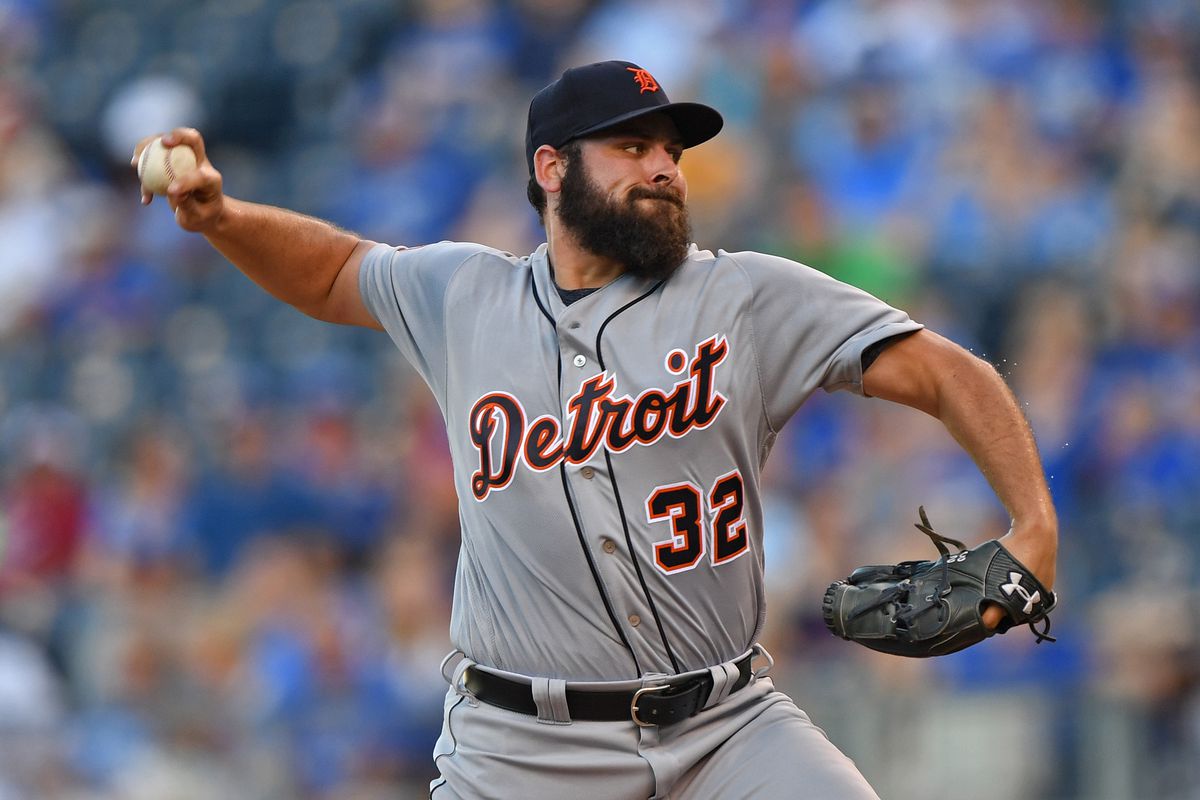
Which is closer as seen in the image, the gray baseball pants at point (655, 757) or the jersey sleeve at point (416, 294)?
the gray baseball pants at point (655, 757)

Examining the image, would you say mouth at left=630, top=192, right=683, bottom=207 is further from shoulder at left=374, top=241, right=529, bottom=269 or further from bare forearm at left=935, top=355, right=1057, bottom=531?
bare forearm at left=935, top=355, right=1057, bottom=531

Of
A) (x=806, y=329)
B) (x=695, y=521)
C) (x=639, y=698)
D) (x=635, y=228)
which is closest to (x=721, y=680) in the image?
(x=639, y=698)

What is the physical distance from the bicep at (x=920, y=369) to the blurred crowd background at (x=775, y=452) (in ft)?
8.84

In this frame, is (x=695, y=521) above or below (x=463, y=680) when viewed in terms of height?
above

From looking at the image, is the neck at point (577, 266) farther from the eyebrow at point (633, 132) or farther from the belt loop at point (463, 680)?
the belt loop at point (463, 680)

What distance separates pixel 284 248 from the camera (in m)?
3.74

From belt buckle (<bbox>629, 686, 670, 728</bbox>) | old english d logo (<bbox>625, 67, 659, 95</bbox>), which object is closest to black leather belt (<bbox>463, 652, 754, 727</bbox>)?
belt buckle (<bbox>629, 686, 670, 728</bbox>)

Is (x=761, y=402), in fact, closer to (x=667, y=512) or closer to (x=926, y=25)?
(x=667, y=512)

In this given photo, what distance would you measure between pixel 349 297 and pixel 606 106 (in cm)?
74

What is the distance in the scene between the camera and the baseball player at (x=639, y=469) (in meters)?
3.28

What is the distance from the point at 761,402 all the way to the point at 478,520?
615 millimetres

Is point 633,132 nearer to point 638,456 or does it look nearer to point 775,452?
point 638,456

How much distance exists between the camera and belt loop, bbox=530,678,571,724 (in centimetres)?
331

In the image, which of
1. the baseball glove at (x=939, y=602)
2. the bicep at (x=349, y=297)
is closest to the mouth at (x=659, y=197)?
the bicep at (x=349, y=297)
